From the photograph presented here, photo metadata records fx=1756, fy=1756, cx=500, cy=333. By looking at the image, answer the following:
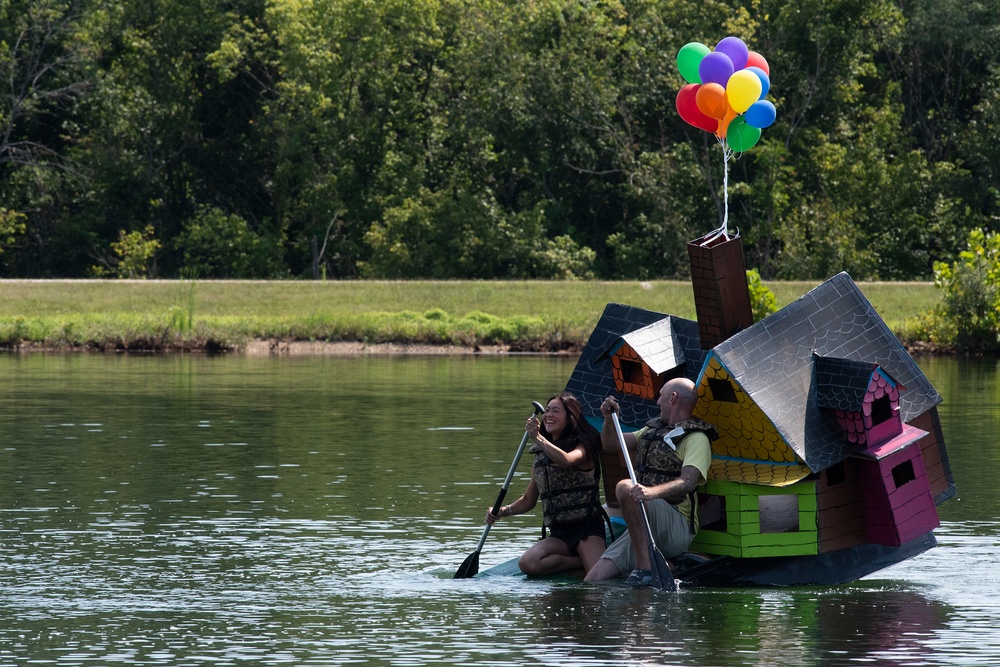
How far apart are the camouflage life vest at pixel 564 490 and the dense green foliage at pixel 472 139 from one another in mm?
41261

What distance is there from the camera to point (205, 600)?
13211mm

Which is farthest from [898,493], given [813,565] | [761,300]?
[761,300]

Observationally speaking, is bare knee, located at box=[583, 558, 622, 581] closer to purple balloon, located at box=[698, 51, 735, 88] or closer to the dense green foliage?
purple balloon, located at box=[698, 51, 735, 88]

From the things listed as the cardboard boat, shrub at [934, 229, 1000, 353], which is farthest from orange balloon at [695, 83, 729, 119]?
shrub at [934, 229, 1000, 353]

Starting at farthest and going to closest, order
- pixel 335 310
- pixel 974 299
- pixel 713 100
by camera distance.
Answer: pixel 335 310 < pixel 974 299 < pixel 713 100

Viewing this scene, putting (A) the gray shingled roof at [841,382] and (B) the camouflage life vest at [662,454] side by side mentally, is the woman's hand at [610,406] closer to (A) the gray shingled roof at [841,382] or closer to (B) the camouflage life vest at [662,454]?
(B) the camouflage life vest at [662,454]

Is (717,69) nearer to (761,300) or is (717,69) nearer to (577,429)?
(577,429)

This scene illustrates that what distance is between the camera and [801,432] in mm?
13094

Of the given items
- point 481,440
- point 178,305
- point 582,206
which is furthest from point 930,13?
point 481,440

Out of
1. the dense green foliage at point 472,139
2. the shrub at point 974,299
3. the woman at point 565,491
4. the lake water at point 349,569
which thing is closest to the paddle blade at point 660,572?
the lake water at point 349,569

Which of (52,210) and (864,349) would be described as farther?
(52,210)

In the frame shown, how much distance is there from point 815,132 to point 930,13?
5700 millimetres

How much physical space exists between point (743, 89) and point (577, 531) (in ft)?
15.2

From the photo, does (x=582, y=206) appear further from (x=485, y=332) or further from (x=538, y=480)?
(x=538, y=480)
